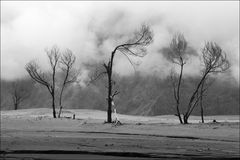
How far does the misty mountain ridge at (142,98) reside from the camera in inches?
2884

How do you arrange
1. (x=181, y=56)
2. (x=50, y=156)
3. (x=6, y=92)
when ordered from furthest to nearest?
1. (x=6, y=92)
2. (x=181, y=56)
3. (x=50, y=156)

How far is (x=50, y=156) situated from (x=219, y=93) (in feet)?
247

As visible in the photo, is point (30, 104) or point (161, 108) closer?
point (161, 108)

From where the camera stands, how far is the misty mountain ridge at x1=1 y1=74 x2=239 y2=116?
73250 millimetres

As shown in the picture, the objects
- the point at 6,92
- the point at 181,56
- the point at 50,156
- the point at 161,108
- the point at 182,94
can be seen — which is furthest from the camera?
the point at 6,92

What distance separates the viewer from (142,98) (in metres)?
89.1

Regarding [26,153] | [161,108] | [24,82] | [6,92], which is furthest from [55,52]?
[6,92]

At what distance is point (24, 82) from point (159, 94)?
32462 millimetres

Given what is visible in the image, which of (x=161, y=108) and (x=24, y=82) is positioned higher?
(x=24, y=82)

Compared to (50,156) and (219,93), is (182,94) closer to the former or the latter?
(219,93)

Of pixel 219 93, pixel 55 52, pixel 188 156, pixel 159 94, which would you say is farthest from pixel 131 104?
pixel 188 156

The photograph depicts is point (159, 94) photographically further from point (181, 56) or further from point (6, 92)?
point (181, 56)

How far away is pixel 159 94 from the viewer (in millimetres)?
81062

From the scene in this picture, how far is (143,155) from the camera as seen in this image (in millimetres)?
8047
